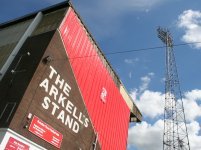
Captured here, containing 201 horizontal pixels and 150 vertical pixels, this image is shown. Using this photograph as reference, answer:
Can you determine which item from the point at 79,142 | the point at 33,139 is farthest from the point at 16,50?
the point at 79,142

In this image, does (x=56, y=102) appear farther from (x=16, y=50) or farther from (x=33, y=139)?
(x=16, y=50)

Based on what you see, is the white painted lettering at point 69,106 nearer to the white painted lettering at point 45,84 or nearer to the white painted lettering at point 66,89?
the white painted lettering at point 66,89

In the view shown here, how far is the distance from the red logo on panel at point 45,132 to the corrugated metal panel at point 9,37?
5.77 meters

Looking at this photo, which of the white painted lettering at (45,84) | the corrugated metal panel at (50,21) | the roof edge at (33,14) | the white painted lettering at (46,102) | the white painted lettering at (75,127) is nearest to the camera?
the white painted lettering at (46,102)

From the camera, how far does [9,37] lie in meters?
22.0

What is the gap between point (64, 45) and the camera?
19.7m

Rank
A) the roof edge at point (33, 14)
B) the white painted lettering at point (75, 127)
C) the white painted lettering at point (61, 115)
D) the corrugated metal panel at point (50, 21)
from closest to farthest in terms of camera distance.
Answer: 1. the white painted lettering at point (61, 115)
2. the white painted lettering at point (75, 127)
3. the corrugated metal panel at point (50, 21)
4. the roof edge at point (33, 14)

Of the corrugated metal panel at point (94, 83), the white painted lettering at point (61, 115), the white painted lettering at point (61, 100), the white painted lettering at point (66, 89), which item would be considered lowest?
the white painted lettering at point (61, 115)

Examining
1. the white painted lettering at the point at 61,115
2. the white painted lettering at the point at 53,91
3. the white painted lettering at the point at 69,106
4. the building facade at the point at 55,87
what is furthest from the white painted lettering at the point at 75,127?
the white painted lettering at the point at 53,91

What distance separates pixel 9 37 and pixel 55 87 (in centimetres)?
785

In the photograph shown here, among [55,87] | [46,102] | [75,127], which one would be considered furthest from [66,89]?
[75,127]

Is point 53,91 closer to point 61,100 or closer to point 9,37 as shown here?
point 61,100

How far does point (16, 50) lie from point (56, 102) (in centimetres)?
535

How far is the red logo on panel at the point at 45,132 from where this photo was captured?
49.9ft
